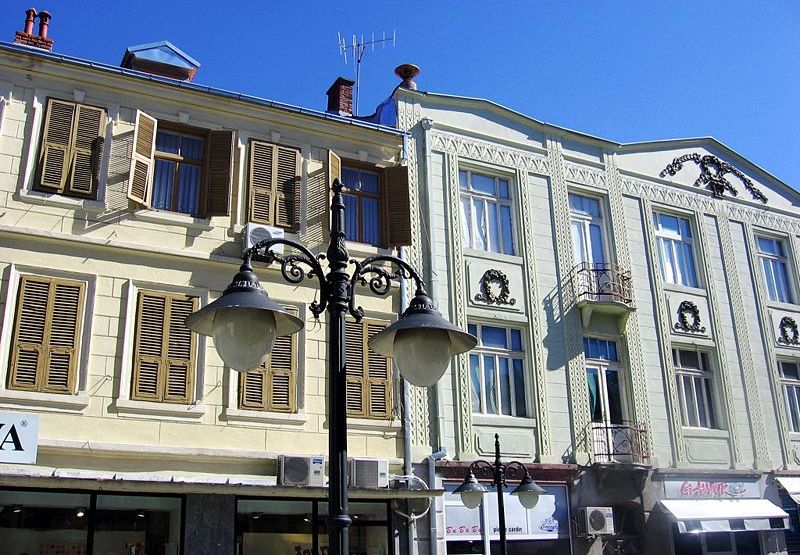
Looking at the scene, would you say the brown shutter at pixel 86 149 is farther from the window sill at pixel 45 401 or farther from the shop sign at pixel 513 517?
the shop sign at pixel 513 517

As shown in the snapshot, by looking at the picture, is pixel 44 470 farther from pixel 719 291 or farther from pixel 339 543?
pixel 719 291

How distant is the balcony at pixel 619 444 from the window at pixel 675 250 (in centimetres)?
416

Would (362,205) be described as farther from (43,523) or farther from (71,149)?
(43,523)

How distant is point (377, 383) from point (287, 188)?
383cm

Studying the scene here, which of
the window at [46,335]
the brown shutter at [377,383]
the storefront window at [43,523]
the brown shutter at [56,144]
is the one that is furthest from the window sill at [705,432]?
the brown shutter at [56,144]

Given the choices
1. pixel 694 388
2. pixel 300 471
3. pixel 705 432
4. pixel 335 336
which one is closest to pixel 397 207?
pixel 300 471

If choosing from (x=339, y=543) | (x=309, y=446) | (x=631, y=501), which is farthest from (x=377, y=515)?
(x=339, y=543)

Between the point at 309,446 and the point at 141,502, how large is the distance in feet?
8.90

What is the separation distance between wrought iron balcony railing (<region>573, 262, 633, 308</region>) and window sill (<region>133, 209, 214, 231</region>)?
7834 mm

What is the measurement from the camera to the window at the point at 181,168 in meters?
14.0

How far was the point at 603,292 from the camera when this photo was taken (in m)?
17.6

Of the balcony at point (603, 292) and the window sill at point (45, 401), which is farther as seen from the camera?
the balcony at point (603, 292)

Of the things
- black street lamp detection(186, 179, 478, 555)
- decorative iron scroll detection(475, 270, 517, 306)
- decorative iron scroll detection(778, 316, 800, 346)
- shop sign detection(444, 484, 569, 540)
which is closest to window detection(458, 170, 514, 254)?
decorative iron scroll detection(475, 270, 517, 306)

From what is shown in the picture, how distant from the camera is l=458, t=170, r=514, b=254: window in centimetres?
1720
